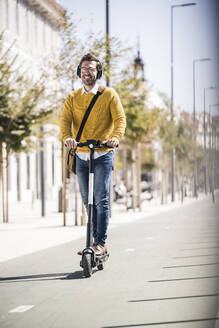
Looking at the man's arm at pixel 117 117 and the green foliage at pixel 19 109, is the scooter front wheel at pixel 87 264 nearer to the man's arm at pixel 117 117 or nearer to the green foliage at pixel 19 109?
the man's arm at pixel 117 117

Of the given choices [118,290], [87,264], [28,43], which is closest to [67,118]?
[87,264]

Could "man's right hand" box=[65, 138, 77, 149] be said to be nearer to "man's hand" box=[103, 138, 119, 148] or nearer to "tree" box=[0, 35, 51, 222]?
"man's hand" box=[103, 138, 119, 148]

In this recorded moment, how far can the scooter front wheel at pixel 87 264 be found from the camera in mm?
7125

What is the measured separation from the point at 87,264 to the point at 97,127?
1.37 metres

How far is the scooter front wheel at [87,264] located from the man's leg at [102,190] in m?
0.47

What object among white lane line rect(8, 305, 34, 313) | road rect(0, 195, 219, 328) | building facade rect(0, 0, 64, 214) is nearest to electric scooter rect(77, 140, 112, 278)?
road rect(0, 195, 219, 328)

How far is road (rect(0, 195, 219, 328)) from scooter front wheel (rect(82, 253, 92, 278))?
0.07 meters

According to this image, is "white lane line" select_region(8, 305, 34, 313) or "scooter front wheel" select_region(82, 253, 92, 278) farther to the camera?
"scooter front wheel" select_region(82, 253, 92, 278)

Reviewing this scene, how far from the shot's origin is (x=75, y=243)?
38.2 ft

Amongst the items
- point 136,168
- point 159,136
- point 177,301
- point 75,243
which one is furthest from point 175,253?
point 159,136

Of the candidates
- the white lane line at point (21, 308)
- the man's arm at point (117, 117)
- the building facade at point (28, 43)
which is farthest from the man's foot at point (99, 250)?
the building facade at point (28, 43)

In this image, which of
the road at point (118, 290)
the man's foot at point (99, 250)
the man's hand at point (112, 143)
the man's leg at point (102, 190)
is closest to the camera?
the road at point (118, 290)

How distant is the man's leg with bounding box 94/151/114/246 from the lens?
7625 millimetres

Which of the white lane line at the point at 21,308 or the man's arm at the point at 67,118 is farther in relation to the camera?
the man's arm at the point at 67,118
